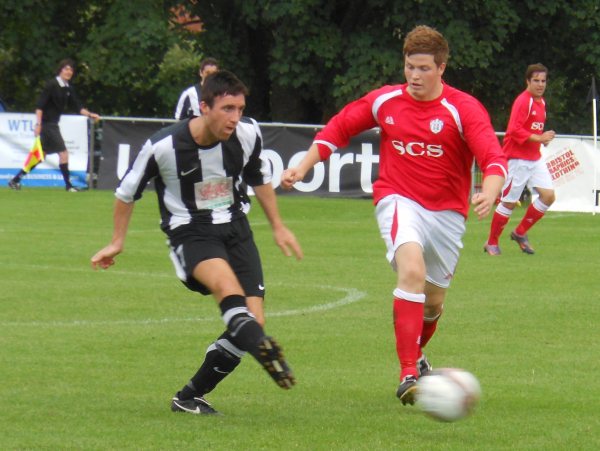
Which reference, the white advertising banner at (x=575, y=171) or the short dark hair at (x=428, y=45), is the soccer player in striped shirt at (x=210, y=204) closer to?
the short dark hair at (x=428, y=45)

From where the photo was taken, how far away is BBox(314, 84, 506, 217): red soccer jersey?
7.51 metres

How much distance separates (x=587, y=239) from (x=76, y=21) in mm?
19924

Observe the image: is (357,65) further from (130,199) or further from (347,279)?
(130,199)

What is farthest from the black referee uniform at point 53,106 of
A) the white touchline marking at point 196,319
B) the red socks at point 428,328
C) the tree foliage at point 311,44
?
the red socks at point 428,328

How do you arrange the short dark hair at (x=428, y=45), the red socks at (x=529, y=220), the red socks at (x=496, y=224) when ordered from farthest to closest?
the red socks at (x=529, y=220) → the red socks at (x=496, y=224) → the short dark hair at (x=428, y=45)

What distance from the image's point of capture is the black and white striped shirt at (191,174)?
279 inches

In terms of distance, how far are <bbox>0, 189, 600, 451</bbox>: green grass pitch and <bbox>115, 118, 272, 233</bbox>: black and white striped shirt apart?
109 cm

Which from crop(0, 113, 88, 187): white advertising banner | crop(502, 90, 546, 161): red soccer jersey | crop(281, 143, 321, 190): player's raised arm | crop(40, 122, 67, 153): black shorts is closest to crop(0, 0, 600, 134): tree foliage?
crop(0, 113, 88, 187): white advertising banner

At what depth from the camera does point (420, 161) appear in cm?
762

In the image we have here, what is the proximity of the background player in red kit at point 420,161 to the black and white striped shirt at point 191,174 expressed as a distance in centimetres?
31

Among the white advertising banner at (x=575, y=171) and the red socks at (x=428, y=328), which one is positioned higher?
the red socks at (x=428, y=328)

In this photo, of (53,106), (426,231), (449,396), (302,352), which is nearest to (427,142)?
(426,231)

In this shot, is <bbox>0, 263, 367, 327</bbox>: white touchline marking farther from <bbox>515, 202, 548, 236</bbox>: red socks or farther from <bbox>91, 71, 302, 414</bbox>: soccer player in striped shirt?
<bbox>515, 202, 548, 236</bbox>: red socks

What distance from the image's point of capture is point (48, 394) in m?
7.64
